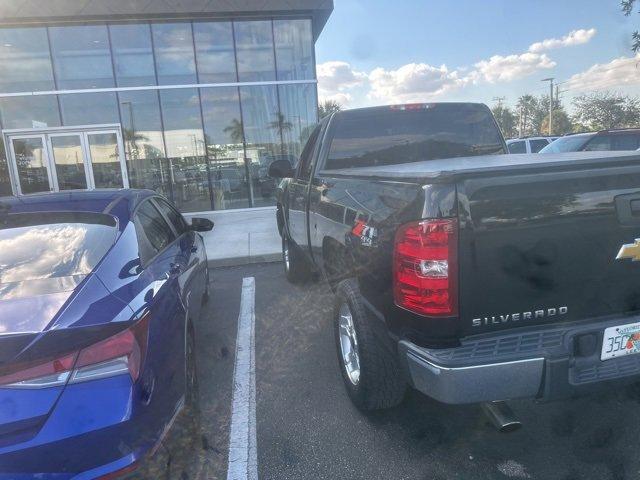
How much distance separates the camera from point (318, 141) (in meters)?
4.57

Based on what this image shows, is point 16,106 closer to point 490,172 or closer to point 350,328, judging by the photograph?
point 350,328

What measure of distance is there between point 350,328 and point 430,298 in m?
1.14

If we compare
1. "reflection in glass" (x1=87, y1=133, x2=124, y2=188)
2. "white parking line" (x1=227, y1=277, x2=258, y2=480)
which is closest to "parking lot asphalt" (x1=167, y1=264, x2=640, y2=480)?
"white parking line" (x1=227, y1=277, x2=258, y2=480)

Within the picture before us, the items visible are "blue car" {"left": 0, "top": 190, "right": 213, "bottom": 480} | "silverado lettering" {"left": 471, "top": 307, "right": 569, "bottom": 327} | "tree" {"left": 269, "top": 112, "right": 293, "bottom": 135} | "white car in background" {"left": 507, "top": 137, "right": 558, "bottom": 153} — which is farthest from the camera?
"white car in background" {"left": 507, "top": 137, "right": 558, "bottom": 153}

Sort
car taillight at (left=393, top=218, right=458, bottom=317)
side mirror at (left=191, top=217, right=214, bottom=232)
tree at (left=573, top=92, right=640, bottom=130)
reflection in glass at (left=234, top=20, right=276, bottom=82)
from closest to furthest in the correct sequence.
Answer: car taillight at (left=393, top=218, right=458, bottom=317), side mirror at (left=191, top=217, right=214, bottom=232), reflection in glass at (left=234, top=20, right=276, bottom=82), tree at (left=573, top=92, right=640, bottom=130)

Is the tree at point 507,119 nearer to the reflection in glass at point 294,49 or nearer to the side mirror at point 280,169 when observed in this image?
the reflection in glass at point 294,49

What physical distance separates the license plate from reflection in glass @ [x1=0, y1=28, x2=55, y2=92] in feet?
51.1

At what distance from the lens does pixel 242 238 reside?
968 cm

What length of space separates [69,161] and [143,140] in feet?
Result: 7.49

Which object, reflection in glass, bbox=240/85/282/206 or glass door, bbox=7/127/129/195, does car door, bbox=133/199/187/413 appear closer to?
reflection in glass, bbox=240/85/282/206

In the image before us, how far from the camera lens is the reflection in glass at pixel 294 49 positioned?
556 inches

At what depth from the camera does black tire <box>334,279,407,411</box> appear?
2.71 m

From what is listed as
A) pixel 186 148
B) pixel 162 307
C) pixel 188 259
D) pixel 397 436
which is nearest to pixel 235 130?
pixel 186 148

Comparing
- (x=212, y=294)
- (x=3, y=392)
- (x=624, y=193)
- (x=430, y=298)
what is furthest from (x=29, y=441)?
(x=212, y=294)
